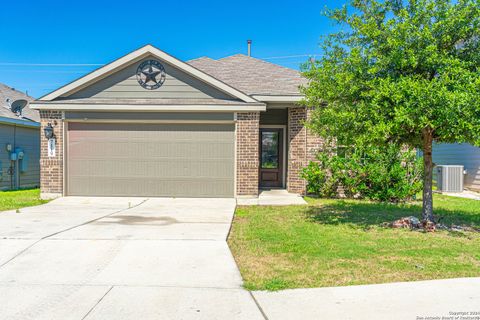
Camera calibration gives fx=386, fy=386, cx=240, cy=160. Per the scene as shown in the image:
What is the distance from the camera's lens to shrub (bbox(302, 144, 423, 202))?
1153 centimetres

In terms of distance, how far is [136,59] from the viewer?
38.2ft

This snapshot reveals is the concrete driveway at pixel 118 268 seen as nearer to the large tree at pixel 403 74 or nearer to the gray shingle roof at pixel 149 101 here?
the large tree at pixel 403 74

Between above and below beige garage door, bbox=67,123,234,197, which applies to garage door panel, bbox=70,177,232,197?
below

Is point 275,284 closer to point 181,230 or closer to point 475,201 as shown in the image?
point 181,230

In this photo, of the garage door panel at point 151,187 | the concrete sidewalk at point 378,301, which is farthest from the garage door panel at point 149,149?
the concrete sidewalk at point 378,301

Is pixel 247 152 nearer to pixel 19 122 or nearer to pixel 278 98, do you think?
pixel 278 98

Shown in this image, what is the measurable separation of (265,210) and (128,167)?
4717 mm

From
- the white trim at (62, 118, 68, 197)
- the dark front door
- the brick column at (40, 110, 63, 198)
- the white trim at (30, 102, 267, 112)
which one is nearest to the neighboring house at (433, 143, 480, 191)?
the dark front door

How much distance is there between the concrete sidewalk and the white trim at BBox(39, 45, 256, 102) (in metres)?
8.05

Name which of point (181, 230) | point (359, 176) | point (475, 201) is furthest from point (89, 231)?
point (475, 201)

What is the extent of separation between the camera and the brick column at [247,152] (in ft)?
38.0

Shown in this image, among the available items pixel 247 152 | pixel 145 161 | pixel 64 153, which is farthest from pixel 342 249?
pixel 64 153

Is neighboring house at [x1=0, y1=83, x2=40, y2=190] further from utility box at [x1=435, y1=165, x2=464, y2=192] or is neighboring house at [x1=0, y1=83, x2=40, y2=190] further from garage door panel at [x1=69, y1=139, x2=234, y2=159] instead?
utility box at [x1=435, y1=165, x2=464, y2=192]

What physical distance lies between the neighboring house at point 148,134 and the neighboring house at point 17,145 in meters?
4.26
